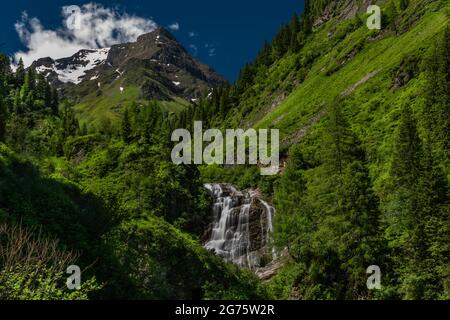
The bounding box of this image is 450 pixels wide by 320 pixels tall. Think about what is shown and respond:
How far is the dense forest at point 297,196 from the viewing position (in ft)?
75.9

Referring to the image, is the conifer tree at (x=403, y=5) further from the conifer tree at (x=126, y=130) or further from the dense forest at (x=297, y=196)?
the conifer tree at (x=126, y=130)

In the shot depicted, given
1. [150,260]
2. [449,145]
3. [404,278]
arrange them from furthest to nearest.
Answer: [449,145], [404,278], [150,260]

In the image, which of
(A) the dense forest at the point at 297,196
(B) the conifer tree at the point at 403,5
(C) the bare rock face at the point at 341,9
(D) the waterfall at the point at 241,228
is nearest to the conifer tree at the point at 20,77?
(A) the dense forest at the point at 297,196

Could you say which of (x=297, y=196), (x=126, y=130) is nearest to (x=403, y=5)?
(x=297, y=196)

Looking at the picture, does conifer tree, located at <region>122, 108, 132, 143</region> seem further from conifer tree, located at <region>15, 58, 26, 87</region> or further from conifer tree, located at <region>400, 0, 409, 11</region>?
conifer tree, located at <region>15, 58, 26, 87</region>

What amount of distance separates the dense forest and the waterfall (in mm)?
2204

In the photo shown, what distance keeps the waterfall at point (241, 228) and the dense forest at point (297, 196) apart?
220 centimetres

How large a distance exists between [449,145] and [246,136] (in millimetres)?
56183

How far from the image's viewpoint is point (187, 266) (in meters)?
27.6

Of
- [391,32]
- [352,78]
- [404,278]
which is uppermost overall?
[391,32]

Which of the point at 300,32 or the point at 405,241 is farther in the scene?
the point at 300,32

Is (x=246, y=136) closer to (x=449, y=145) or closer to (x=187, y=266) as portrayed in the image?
(x=449, y=145)
